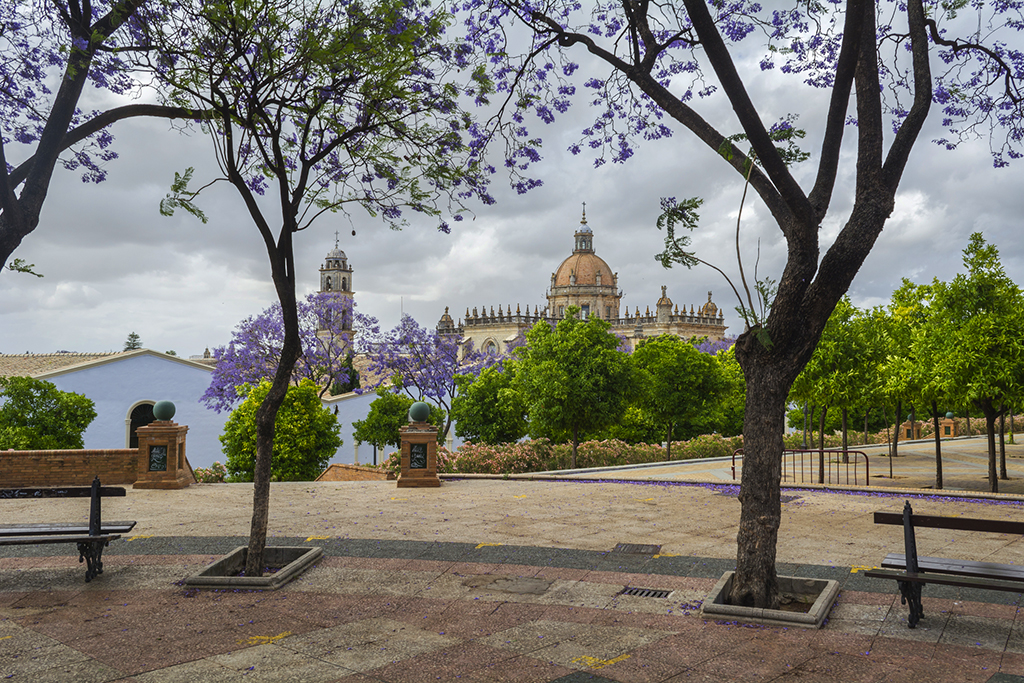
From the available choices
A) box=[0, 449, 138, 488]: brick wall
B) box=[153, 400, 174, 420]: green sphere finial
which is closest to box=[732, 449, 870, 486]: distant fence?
box=[153, 400, 174, 420]: green sphere finial

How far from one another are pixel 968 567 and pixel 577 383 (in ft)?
50.6

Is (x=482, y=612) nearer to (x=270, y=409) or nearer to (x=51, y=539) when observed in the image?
(x=270, y=409)

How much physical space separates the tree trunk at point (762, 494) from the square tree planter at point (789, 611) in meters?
0.18

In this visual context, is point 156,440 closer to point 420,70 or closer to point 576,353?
point 420,70

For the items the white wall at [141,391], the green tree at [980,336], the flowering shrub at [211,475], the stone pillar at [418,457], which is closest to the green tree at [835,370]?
the green tree at [980,336]

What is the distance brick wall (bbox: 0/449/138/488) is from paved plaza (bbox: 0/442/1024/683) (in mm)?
3244

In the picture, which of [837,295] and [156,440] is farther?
[156,440]

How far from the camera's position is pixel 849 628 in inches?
230

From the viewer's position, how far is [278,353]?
40.7m

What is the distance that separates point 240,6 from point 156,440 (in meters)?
9.36

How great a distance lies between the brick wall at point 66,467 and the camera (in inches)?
555

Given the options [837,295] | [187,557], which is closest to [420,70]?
[837,295]

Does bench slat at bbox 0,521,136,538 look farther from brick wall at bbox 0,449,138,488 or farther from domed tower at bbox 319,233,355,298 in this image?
domed tower at bbox 319,233,355,298

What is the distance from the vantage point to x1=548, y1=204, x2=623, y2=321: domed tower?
357 ft
